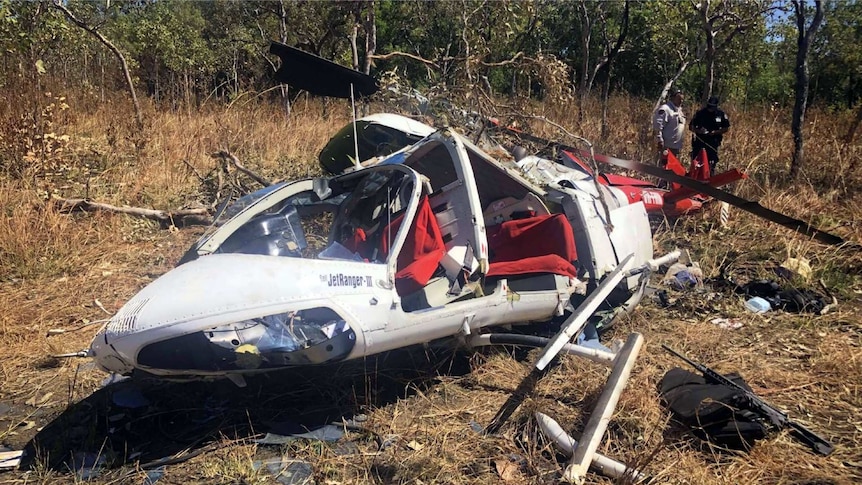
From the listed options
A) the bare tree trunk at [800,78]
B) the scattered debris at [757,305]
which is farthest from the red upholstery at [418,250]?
the bare tree trunk at [800,78]

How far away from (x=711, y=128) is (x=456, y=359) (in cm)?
684

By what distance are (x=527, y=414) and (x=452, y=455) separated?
22.4 inches

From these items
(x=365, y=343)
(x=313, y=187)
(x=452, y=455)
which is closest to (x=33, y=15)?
(x=313, y=187)

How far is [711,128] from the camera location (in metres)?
9.05

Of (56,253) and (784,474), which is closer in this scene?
(784,474)

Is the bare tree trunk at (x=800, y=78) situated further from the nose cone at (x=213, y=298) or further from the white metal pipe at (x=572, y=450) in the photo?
the nose cone at (x=213, y=298)

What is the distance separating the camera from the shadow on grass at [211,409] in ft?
11.1

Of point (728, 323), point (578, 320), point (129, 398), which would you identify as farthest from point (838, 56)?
point (129, 398)

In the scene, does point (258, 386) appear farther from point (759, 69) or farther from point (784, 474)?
point (759, 69)

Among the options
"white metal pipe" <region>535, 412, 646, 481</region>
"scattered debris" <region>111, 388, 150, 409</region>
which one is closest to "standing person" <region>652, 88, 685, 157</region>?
"white metal pipe" <region>535, 412, 646, 481</region>

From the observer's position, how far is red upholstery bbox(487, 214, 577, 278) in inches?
164

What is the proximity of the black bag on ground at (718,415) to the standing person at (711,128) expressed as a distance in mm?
6508

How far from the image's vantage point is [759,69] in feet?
71.1

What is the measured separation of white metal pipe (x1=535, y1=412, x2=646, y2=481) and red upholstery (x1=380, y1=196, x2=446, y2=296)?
110 centimetres
